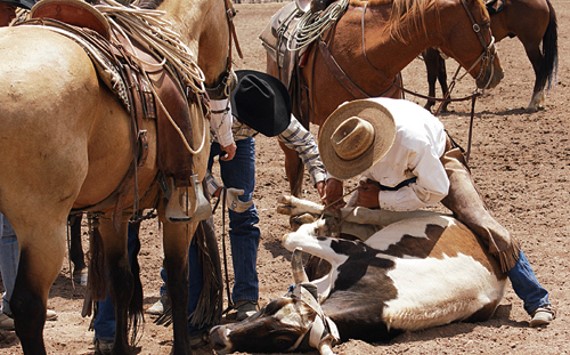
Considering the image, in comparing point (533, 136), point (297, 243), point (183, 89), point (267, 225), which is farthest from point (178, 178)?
point (533, 136)

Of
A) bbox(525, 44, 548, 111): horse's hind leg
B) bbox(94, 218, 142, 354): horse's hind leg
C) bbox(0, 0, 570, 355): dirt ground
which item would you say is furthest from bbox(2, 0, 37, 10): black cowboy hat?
bbox(525, 44, 548, 111): horse's hind leg

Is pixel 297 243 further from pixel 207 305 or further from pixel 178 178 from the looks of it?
pixel 178 178

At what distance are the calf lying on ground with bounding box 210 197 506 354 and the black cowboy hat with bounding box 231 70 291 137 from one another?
609mm

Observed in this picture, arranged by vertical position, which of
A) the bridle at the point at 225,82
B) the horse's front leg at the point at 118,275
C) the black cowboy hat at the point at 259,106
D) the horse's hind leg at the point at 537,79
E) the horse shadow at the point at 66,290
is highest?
the bridle at the point at 225,82

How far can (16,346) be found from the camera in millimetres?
4918

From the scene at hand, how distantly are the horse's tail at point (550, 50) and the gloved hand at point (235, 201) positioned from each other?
7.65m

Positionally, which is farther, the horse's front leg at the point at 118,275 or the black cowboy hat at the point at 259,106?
the black cowboy hat at the point at 259,106

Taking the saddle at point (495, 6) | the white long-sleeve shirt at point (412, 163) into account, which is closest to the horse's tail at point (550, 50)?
the saddle at point (495, 6)

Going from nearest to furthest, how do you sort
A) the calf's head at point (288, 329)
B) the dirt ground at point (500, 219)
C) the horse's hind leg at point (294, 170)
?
the calf's head at point (288, 329) < the dirt ground at point (500, 219) < the horse's hind leg at point (294, 170)

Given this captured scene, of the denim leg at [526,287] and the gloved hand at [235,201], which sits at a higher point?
the gloved hand at [235,201]

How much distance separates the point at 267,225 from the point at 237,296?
2.16 metres

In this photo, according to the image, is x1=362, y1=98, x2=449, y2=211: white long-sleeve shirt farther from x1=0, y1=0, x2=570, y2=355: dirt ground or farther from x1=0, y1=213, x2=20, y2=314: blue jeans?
x1=0, y1=213, x2=20, y2=314: blue jeans

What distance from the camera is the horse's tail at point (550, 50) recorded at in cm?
1184

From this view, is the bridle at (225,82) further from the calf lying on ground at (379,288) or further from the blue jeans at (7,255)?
the blue jeans at (7,255)
